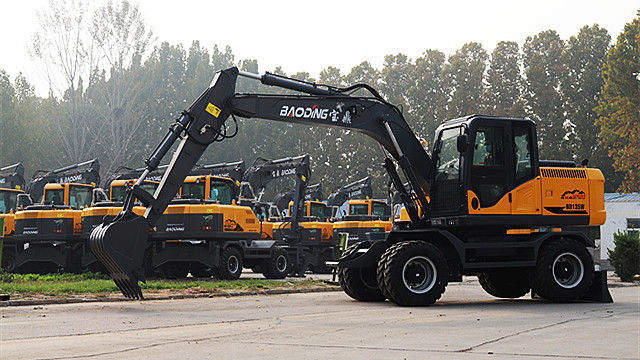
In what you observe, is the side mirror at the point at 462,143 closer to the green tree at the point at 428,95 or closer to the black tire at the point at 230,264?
the black tire at the point at 230,264

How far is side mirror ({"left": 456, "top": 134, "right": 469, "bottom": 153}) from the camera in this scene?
615 inches

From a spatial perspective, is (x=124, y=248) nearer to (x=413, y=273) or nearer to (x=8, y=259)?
(x=413, y=273)

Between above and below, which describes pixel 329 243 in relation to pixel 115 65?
below

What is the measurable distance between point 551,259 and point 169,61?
2736 inches

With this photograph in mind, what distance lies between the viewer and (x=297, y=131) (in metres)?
73.6

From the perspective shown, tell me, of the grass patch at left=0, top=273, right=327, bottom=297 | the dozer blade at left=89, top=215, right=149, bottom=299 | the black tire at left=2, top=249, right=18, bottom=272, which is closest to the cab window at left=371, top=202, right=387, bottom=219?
the grass patch at left=0, top=273, right=327, bottom=297

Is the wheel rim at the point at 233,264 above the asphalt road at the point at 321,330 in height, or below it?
above

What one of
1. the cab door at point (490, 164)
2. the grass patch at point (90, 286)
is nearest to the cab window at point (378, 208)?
the grass patch at point (90, 286)

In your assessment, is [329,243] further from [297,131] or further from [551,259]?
[297,131]

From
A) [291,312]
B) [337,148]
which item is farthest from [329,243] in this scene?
[337,148]

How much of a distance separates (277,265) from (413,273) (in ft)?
40.7

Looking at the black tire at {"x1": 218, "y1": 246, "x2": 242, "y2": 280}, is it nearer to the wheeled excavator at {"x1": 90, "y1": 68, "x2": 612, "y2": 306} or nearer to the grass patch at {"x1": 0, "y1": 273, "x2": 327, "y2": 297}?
the grass patch at {"x1": 0, "y1": 273, "x2": 327, "y2": 297}

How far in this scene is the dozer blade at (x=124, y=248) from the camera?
1548 centimetres

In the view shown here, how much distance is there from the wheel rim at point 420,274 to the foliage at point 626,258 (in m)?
14.4
